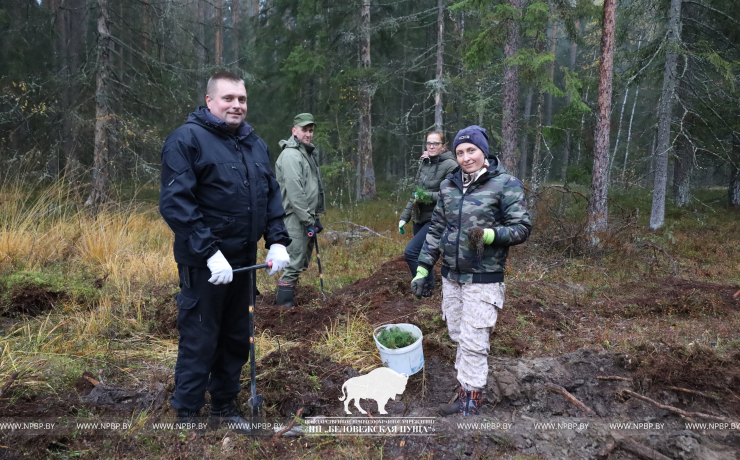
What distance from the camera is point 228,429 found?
293cm

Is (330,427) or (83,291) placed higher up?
(83,291)

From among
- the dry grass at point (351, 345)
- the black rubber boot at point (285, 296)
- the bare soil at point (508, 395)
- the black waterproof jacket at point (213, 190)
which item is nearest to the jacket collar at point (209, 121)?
the black waterproof jacket at point (213, 190)

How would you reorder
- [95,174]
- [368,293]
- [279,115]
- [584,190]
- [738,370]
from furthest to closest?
[279,115], [584,190], [95,174], [368,293], [738,370]

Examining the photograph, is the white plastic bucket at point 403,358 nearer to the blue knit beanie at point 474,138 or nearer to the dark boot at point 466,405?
the dark boot at point 466,405

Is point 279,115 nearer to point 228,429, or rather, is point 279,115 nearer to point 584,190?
point 584,190

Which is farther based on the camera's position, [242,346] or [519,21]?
[519,21]

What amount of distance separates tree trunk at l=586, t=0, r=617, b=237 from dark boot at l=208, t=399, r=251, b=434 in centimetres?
714

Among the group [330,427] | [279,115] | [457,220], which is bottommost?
[330,427]

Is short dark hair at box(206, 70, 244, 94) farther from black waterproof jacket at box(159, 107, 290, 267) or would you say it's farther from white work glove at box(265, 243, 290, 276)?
white work glove at box(265, 243, 290, 276)

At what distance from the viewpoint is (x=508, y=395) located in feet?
11.3

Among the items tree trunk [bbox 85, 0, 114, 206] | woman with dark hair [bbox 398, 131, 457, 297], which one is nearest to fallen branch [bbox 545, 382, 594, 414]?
woman with dark hair [bbox 398, 131, 457, 297]

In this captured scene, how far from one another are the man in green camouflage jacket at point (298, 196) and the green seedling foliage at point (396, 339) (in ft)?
6.22

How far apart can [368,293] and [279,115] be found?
53.7 ft

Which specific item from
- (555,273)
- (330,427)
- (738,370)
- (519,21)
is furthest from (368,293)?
(519,21)
